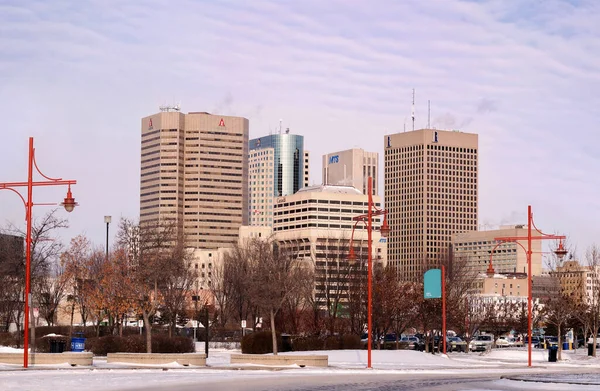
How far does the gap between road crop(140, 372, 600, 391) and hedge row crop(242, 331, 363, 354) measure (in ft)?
66.8

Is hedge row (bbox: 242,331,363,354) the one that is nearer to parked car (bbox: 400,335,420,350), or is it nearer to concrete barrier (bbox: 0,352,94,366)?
concrete barrier (bbox: 0,352,94,366)

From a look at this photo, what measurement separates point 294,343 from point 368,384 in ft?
112

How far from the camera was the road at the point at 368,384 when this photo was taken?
38.7m

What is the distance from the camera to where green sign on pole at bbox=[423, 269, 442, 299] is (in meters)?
78.6

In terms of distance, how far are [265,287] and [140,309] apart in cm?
828

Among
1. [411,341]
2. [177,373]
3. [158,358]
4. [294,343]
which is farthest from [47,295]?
[177,373]

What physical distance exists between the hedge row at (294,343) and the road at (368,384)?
2037 cm

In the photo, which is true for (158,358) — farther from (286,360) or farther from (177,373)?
(177,373)

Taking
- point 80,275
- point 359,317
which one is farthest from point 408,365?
point 80,275

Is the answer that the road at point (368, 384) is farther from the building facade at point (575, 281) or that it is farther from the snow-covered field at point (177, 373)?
the building facade at point (575, 281)

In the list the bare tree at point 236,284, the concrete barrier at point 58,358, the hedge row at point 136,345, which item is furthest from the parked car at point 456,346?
the concrete barrier at point 58,358

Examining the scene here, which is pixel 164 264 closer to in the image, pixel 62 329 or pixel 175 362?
pixel 175 362

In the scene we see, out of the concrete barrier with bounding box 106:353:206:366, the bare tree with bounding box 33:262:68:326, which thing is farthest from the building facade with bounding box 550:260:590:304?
the concrete barrier with bounding box 106:353:206:366

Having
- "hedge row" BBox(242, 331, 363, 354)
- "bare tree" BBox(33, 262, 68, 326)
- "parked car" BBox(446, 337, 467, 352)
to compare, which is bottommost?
"parked car" BBox(446, 337, 467, 352)
